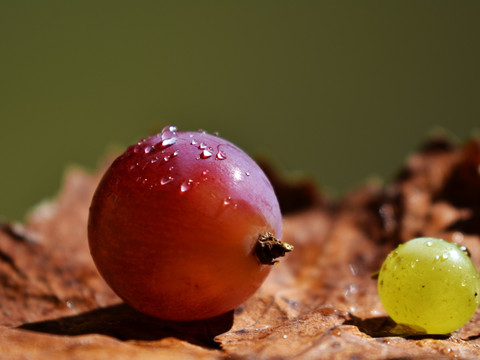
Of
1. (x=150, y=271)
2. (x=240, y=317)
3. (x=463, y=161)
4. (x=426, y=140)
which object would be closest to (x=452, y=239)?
(x=463, y=161)

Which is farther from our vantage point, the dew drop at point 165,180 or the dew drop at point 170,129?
the dew drop at point 170,129

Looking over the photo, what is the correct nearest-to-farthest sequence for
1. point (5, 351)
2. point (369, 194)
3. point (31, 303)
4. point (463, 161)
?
point (5, 351) < point (31, 303) < point (463, 161) < point (369, 194)

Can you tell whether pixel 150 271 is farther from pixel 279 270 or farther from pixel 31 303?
pixel 279 270

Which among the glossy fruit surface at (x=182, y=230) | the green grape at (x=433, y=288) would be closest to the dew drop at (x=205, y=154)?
the glossy fruit surface at (x=182, y=230)

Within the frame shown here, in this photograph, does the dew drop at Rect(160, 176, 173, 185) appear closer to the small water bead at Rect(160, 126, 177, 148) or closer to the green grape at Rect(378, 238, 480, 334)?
the small water bead at Rect(160, 126, 177, 148)

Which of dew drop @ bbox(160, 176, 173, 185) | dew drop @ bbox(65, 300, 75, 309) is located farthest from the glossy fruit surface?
dew drop @ bbox(65, 300, 75, 309)

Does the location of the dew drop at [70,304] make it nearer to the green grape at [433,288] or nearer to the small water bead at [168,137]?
the small water bead at [168,137]

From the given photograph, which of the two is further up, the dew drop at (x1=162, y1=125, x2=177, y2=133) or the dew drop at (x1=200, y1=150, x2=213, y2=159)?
the dew drop at (x1=162, y1=125, x2=177, y2=133)
